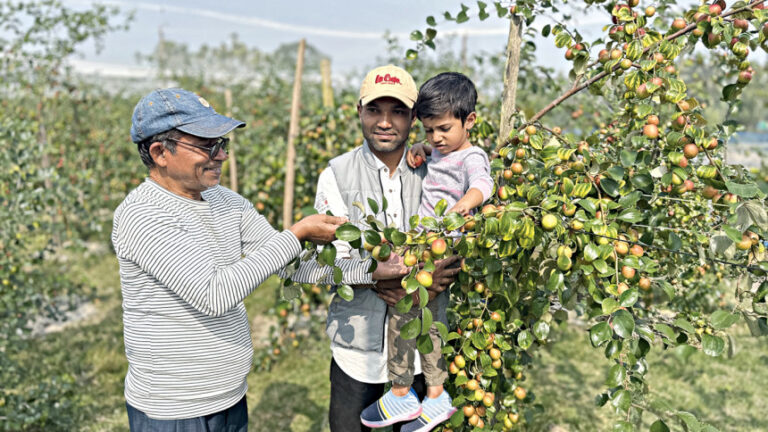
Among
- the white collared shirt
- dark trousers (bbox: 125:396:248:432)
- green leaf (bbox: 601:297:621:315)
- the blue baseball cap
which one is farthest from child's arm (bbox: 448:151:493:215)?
dark trousers (bbox: 125:396:248:432)

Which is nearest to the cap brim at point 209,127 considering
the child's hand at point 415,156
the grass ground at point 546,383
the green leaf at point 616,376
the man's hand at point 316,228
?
the man's hand at point 316,228

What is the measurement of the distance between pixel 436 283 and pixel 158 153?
42.5 inches

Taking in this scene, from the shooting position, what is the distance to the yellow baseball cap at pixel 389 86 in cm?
185

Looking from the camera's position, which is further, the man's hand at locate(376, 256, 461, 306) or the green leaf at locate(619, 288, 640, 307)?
the man's hand at locate(376, 256, 461, 306)

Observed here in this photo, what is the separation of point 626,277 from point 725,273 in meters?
2.05

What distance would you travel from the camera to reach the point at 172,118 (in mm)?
1580

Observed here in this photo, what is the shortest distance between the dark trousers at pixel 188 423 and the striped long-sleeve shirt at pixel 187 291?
1.6 inches

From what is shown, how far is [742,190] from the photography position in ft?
3.95

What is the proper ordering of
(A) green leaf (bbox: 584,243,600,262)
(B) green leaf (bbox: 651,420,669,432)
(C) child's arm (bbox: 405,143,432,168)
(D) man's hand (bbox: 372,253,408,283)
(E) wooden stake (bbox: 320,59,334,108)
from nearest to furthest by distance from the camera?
(B) green leaf (bbox: 651,420,669,432)
(A) green leaf (bbox: 584,243,600,262)
(D) man's hand (bbox: 372,253,408,283)
(C) child's arm (bbox: 405,143,432,168)
(E) wooden stake (bbox: 320,59,334,108)

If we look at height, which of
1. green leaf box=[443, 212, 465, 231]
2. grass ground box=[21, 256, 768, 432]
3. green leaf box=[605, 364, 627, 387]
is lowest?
grass ground box=[21, 256, 768, 432]

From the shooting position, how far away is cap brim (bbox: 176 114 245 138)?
158 cm

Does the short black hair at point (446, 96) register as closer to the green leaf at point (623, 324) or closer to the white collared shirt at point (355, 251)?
the white collared shirt at point (355, 251)

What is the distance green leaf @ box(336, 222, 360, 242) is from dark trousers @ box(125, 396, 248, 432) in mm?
937

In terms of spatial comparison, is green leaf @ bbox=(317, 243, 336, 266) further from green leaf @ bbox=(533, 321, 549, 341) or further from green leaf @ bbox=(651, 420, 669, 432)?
green leaf @ bbox=(651, 420, 669, 432)
